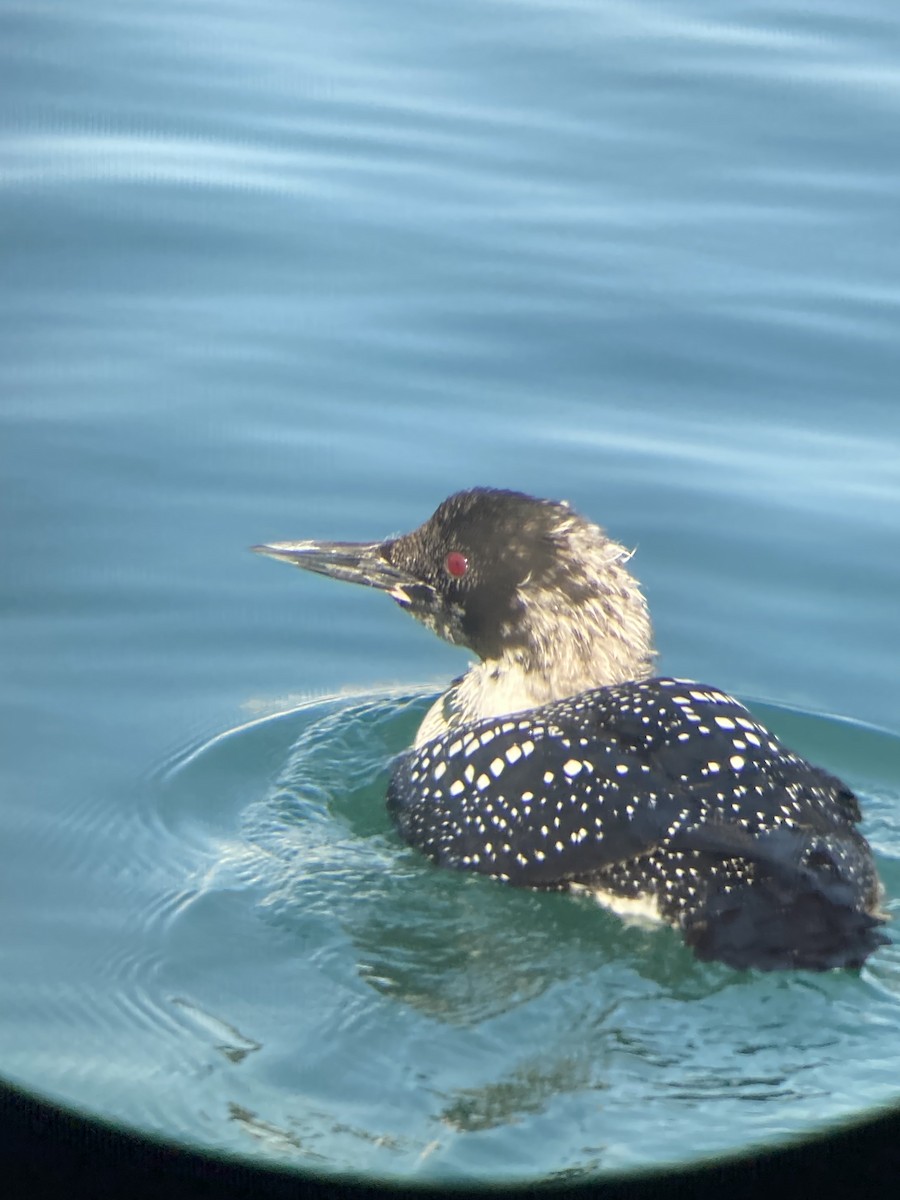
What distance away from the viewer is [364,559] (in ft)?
16.9

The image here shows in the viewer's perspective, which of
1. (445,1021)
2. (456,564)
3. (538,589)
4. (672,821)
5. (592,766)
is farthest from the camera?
(456,564)

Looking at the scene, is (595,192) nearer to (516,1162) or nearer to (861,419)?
(861,419)

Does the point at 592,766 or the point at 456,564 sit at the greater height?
the point at 456,564

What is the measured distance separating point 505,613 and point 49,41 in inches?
205

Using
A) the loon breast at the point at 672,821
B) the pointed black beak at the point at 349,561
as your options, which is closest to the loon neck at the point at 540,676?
the loon breast at the point at 672,821

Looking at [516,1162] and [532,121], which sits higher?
[532,121]

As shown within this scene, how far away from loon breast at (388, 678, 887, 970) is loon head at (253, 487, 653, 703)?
233mm

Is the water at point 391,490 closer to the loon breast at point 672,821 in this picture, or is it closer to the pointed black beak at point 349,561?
the loon breast at point 672,821

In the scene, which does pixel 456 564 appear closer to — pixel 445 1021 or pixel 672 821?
pixel 672 821

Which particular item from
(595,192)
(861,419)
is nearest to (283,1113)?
(861,419)

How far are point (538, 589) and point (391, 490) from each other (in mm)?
1396

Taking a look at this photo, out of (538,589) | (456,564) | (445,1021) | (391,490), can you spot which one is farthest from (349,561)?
(445,1021)

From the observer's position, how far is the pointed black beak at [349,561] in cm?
511

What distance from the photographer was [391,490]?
19.8ft
